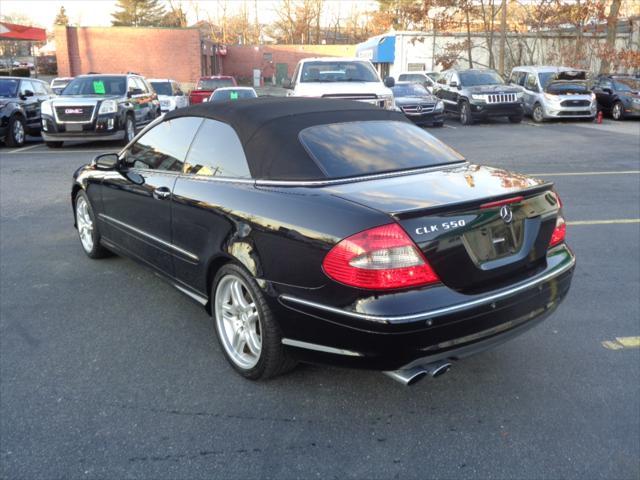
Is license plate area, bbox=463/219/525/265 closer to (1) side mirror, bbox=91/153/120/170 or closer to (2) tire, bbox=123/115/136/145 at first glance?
(1) side mirror, bbox=91/153/120/170

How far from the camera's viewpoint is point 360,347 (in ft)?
9.40

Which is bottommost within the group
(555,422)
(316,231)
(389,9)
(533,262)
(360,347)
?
(555,422)

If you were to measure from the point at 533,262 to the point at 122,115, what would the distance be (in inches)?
510

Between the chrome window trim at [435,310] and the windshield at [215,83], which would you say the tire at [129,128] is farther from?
the chrome window trim at [435,310]

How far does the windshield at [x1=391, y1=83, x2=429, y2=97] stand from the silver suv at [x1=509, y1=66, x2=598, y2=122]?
410 cm

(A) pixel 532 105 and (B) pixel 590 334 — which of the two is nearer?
(B) pixel 590 334

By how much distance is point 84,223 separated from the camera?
19.4ft

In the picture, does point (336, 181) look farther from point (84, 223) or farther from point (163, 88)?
point (163, 88)

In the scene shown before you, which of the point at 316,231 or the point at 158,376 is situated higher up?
the point at 316,231

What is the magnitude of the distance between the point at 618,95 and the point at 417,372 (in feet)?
Result: 72.5

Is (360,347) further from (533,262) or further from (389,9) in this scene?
(389,9)

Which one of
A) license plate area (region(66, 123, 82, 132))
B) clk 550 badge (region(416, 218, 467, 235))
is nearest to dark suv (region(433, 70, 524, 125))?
license plate area (region(66, 123, 82, 132))

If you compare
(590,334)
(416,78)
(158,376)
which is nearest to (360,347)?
(158,376)

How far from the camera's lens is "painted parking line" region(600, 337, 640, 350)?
3.94m
